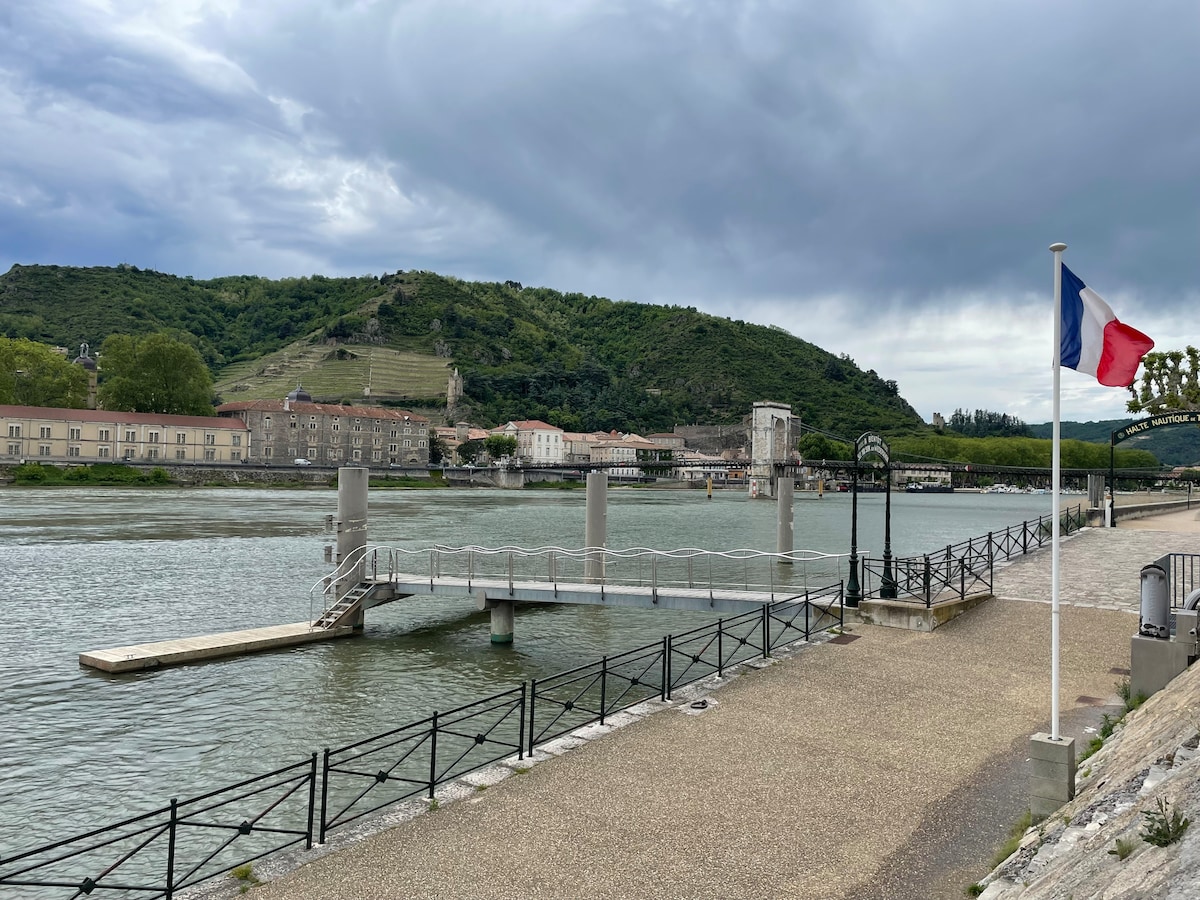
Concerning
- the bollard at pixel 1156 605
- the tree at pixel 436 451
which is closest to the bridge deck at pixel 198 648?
the bollard at pixel 1156 605

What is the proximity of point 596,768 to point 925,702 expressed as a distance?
472cm

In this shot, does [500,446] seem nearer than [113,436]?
No

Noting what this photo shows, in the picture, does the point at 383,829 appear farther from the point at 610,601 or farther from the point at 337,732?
the point at 610,601

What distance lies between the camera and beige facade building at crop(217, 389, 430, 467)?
11344 cm

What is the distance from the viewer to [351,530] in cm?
2017

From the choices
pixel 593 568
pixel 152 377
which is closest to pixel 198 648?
pixel 593 568

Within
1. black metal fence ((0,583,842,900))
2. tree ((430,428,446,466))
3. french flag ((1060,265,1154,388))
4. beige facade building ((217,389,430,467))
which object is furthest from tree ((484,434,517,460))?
french flag ((1060,265,1154,388))

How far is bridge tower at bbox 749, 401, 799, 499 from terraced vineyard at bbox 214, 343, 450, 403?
74719 mm

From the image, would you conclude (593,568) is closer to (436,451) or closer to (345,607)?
(345,607)

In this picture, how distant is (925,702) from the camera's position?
9891mm

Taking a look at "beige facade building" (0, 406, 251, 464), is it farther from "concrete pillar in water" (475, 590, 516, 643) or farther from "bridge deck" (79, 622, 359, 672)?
"concrete pillar in water" (475, 590, 516, 643)

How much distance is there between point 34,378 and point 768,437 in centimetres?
11435

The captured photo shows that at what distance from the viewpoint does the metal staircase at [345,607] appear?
1900cm

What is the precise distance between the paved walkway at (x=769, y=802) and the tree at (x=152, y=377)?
109m
